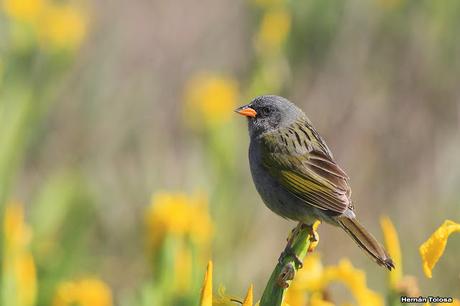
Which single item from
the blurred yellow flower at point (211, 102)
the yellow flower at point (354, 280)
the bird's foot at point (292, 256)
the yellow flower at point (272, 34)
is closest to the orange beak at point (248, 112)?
the yellow flower at point (354, 280)

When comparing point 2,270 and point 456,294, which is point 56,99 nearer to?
point 456,294

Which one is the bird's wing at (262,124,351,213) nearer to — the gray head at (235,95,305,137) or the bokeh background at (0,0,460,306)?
the gray head at (235,95,305,137)

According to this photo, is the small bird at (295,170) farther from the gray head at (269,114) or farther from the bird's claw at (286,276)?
the bird's claw at (286,276)

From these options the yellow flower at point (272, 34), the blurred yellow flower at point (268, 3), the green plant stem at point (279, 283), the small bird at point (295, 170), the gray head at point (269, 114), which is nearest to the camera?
the green plant stem at point (279, 283)

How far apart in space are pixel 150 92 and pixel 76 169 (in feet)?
5.77

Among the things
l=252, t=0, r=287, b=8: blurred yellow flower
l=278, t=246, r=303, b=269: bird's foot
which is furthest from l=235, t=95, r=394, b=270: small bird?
l=252, t=0, r=287, b=8: blurred yellow flower

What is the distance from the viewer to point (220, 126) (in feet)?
18.0

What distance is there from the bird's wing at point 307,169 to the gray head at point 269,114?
0.20 ft

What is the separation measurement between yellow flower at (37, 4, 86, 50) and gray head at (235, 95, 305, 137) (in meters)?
2.27

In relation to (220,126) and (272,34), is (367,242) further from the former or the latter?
(220,126)

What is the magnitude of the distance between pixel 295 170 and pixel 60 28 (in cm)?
295

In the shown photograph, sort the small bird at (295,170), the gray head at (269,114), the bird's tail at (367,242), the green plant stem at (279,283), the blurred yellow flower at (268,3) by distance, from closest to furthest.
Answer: the green plant stem at (279,283) < the bird's tail at (367,242) < the small bird at (295,170) < the gray head at (269,114) < the blurred yellow flower at (268,3)

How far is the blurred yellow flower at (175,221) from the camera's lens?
12.0 feet

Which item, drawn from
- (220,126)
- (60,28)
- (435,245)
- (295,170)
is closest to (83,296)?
(295,170)
